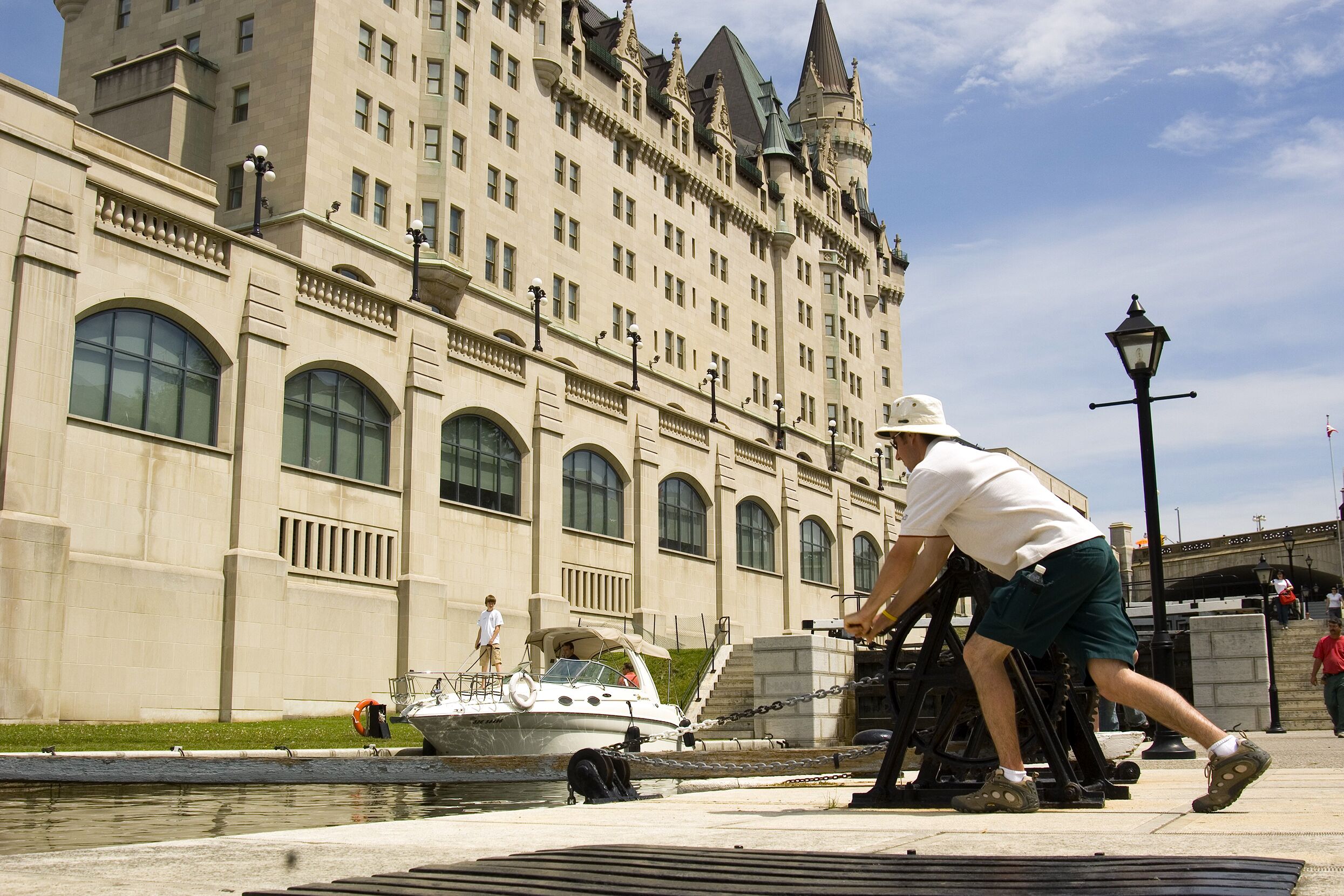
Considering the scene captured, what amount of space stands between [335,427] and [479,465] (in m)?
6.10

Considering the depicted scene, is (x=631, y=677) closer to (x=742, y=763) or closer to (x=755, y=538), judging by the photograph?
(x=742, y=763)

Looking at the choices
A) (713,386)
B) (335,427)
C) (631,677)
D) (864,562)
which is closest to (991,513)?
(631,677)

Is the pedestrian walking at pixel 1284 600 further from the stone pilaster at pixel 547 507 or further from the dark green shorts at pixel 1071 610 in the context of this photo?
the dark green shorts at pixel 1071 610

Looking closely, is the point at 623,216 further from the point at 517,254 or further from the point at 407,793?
the point at 407,793

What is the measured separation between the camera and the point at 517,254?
53.7 m

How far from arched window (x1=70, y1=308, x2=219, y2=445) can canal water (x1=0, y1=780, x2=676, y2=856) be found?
50.9 feet

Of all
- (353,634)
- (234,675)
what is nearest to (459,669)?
(353,634)

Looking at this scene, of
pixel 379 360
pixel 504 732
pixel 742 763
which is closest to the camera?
pixel 742 763

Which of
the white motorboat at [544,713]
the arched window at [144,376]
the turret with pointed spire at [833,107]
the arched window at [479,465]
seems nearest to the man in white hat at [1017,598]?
the white motorboat at [544,713]

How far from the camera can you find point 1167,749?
14844mm

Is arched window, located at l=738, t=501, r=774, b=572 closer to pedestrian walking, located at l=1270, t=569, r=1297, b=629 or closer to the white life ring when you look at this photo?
pedestrian walking, located at l=1270, t=569, r=1297, b=629

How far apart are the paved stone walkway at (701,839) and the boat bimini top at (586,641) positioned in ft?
63.2

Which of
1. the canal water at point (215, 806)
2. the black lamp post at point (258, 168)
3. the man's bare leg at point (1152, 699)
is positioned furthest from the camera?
the black lamp post at point (258, 168)

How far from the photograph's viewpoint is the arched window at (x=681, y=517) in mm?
48500
